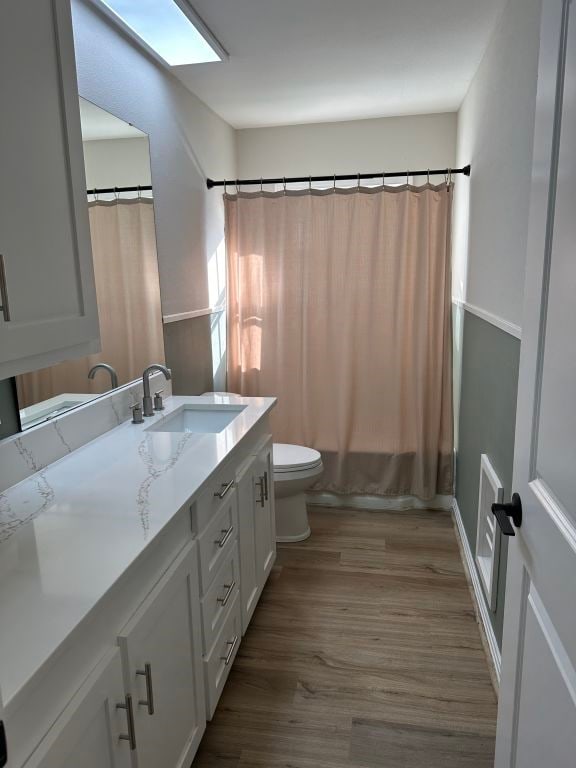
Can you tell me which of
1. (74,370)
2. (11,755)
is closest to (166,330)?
(74,370)

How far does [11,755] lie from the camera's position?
817mm

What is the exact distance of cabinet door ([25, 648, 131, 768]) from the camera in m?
0.90

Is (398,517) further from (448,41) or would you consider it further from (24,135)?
(24,135)

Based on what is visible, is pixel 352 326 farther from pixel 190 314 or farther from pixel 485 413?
pixel 485 413

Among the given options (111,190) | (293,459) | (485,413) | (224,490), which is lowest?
(293,459)

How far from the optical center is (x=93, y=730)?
1.03m

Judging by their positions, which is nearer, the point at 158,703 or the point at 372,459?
the point at 158,703

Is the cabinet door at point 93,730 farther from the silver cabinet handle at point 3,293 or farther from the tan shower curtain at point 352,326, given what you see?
the tan shower curtain at point 352,326

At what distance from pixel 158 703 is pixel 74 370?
3.65 feet

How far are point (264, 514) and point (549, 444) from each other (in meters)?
1.65

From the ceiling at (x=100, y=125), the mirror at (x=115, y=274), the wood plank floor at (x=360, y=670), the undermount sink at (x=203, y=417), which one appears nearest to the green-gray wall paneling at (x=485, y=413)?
the wood plank floor at (x=360, y=670)

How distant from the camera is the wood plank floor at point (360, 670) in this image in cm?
174

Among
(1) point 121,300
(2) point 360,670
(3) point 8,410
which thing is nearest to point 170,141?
(1) point 121,300

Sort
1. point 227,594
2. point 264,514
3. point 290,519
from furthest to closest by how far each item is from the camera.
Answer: point 290,519
point 264,514
point 227,594
